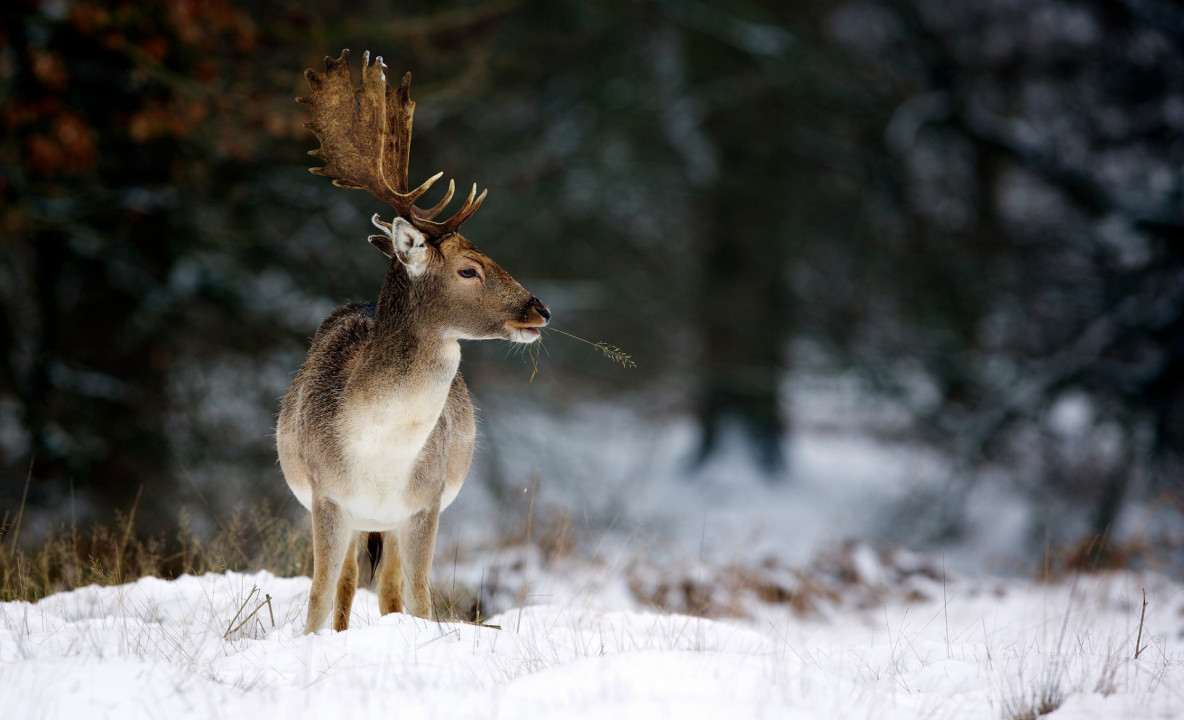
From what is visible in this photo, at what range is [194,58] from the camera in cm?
827

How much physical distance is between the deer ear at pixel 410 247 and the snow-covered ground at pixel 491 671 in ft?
4.23

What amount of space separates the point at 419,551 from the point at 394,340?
2.63 ft

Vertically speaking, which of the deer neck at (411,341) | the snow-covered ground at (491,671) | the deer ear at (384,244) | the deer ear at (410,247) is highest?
the deer ear at (384,244)

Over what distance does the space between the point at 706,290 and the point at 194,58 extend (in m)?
7.09

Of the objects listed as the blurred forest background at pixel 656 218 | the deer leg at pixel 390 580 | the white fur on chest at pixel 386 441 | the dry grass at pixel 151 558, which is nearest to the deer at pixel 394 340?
the white fur on chest at pixel 386 441

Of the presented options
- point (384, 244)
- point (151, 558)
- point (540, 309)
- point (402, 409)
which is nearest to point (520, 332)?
point (540, 309)

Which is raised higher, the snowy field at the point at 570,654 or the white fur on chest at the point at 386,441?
the white fur on chest at the point at 386,441

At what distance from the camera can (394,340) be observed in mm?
3527

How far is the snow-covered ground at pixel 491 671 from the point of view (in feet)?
9.67

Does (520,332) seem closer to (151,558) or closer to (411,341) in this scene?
(411,341)

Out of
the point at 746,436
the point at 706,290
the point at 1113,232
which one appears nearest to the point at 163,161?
the point at 706,290

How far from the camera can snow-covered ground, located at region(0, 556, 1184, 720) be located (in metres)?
2.95

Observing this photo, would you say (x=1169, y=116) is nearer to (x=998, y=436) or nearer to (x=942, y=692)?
(x=998, y=436)

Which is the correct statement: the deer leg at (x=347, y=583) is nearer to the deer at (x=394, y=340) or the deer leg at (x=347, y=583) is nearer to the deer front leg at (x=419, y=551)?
the deer at (x=394, y=340)
